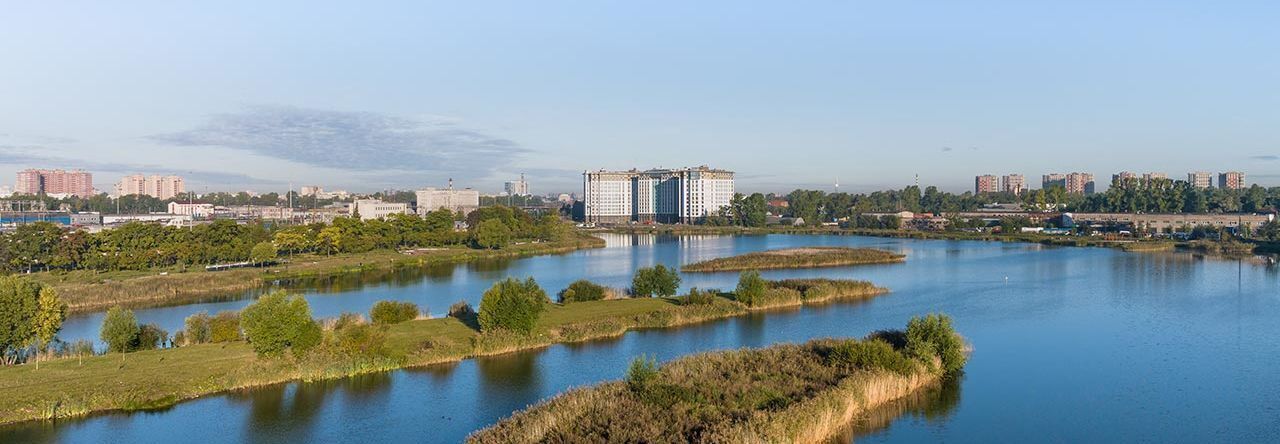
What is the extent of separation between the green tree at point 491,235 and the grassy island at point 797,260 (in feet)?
53.4

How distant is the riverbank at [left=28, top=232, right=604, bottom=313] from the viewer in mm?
29891

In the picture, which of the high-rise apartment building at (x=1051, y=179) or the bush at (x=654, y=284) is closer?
the bush at (x=654, y=284)

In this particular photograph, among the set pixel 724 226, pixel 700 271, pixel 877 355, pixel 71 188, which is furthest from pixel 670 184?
pixel 71 188

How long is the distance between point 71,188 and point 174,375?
156478 mm

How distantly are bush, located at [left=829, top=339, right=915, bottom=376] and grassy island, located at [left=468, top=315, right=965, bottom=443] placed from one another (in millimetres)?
19

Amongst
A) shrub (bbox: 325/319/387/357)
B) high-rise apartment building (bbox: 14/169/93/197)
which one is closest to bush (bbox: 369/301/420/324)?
shrub (bbox: 325/319/387/357)

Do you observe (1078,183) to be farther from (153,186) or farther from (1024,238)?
(153,186)

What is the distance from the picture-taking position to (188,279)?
1335 inches

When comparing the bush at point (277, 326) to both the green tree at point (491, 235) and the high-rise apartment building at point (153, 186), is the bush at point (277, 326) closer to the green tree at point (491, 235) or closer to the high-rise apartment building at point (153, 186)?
the green tree at point (491, 235)

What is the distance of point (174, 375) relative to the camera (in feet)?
55.5

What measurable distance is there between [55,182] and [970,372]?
539ft

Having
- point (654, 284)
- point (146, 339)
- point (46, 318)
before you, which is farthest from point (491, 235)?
point (46, 318)

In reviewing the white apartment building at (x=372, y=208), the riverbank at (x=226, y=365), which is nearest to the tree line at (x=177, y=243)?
the riverbank at (x=226, y=365)

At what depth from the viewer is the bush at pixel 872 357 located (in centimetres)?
1691
